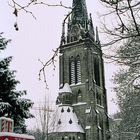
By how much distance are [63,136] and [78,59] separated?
13.4 m

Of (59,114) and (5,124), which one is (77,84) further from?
(5,124)

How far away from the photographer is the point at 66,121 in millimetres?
49062

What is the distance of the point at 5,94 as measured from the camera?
46.3 ft

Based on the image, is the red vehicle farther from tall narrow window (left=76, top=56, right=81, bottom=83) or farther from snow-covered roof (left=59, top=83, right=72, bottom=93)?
tall narrow window (left=76, top=56, right=81, bottom=83)

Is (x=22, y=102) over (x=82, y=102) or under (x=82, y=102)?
under

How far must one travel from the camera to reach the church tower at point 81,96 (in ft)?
157

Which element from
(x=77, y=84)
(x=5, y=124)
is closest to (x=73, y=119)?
(x=77, y=84)

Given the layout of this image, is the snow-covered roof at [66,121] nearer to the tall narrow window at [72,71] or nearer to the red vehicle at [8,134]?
the tall narrow window at [72,71]

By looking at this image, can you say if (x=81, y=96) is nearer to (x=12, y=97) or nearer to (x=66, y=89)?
(x=66, y=89)

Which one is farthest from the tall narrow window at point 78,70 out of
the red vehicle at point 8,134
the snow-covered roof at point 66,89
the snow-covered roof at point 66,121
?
the red vehicle at point 8,134

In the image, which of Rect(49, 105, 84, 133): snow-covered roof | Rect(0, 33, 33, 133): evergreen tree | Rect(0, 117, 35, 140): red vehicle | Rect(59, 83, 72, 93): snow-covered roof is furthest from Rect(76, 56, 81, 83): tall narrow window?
Rect(0, 117, 35, 140): red vehicle

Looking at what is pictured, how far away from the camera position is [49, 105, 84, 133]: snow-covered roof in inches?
1863

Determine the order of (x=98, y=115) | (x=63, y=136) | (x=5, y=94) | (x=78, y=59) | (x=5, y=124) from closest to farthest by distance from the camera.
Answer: (x=5, y=124)
(x=5, y=94)
(x=63, y=136)
(x=98, y=115)
(x=78, y=59)

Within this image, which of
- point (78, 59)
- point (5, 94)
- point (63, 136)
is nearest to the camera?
point (5, 94)
